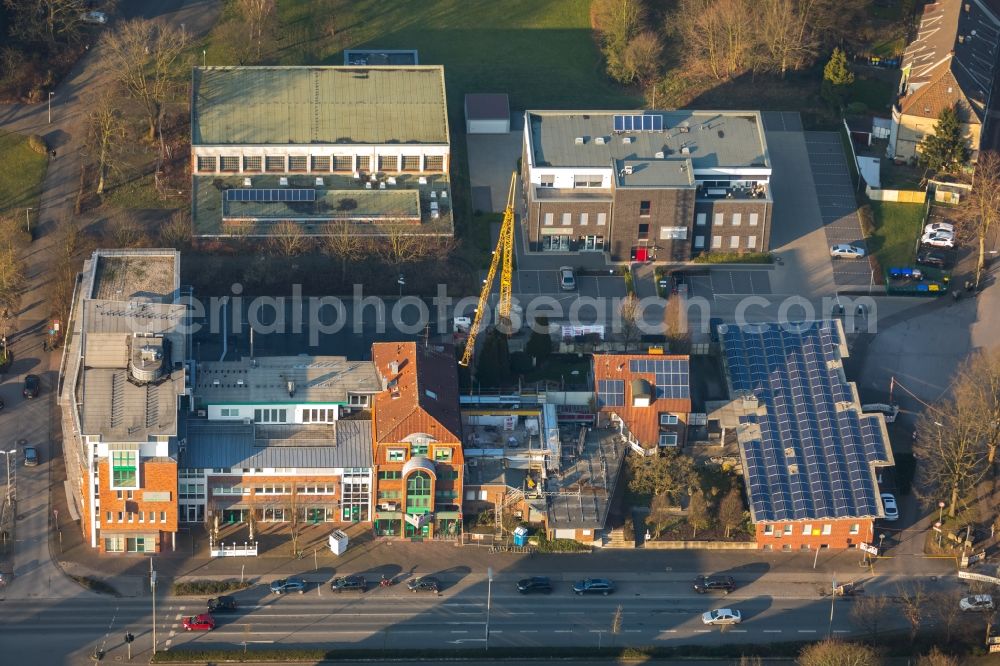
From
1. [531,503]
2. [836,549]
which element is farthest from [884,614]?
[531,503]

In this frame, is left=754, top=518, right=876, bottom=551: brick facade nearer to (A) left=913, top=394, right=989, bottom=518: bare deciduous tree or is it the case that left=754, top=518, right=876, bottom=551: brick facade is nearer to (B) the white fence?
(A) left=913, top=394, right=989, bottom=518: bare deciduous tree

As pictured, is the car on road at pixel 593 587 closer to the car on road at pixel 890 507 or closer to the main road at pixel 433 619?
the main road at pixel 433 619

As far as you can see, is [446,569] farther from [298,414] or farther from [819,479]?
[819,479]

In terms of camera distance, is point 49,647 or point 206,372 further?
point 206,372

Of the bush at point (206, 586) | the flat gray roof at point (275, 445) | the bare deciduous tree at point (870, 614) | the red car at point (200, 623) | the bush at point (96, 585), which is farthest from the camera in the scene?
the flat gray roof at point (275, 445)

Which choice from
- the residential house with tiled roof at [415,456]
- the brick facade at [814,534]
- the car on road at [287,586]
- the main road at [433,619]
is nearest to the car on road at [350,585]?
Answer: the main road at [433,619]

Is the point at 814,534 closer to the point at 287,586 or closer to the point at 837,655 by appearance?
the point at 837,655

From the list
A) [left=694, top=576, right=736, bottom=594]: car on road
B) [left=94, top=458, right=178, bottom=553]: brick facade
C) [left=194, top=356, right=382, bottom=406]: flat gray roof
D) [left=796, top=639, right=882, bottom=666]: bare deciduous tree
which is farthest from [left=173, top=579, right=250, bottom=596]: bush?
[left=796, top=639, right=882, bottom=666]: bare deciduous tree
